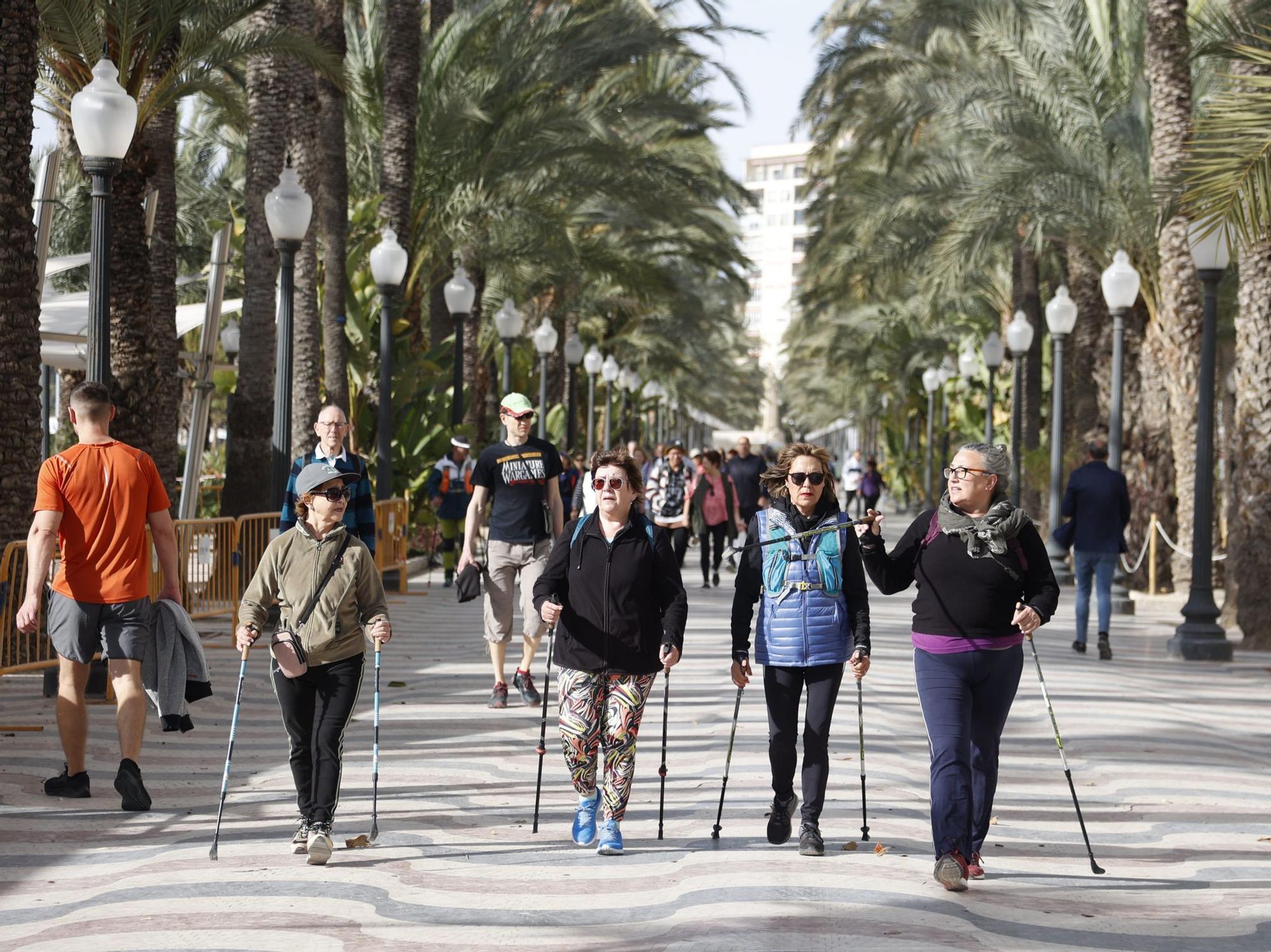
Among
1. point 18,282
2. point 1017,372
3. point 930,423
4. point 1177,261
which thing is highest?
point 1177,261

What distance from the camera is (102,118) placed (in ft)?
31.2

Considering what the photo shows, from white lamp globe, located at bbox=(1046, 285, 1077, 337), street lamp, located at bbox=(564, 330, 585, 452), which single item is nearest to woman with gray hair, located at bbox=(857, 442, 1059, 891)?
white lamp globe, located at bbox=(1046, 285, 1077, 337)

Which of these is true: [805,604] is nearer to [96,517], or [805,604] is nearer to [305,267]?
[96,517]

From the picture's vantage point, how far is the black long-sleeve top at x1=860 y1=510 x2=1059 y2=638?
593cm

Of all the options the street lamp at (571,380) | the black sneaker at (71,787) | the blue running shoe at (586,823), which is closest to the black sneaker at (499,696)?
the black sneaker at (71,787)

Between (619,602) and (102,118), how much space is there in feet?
16.2

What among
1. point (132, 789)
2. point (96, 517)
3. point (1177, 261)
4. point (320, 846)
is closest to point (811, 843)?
point (320, 846)

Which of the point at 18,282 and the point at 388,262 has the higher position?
the point at 388,262

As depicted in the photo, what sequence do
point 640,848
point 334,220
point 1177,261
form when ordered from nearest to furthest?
point 640,848 → point 1177,261 → point 334,220

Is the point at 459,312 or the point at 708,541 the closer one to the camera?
the point at 708,541

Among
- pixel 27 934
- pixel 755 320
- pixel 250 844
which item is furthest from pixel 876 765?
pixel 755 320

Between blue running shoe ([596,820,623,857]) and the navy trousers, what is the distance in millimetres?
1212

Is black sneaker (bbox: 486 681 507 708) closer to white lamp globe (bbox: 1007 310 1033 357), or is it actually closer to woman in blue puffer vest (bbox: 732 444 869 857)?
woman in blue puffer vest (bbox: 732 444 869 857)

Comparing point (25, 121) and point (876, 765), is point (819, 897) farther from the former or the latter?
point (25, 121)
